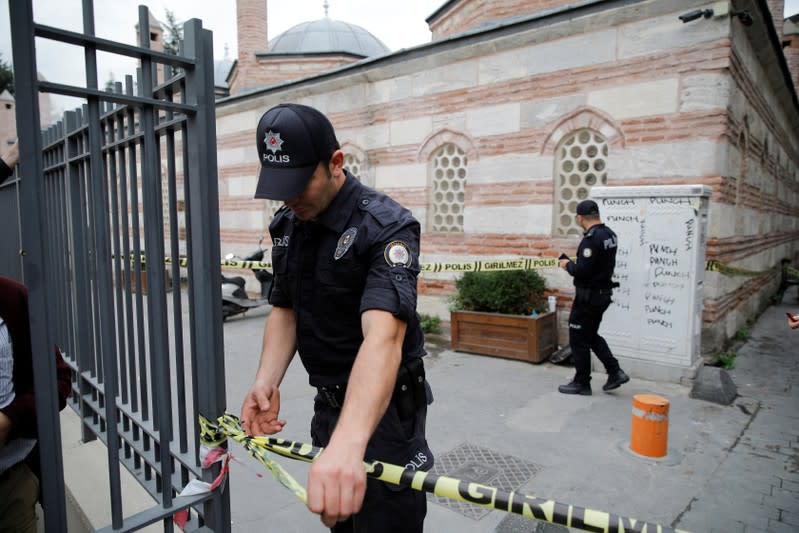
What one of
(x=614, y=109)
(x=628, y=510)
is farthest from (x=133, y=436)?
(x=614, y=109)

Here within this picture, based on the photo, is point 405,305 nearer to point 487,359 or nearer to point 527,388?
point 527,388

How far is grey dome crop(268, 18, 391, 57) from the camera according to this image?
2144cm

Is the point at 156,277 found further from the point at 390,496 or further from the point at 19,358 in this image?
the point at 390,496

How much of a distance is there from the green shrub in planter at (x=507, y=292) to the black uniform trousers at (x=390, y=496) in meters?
5.24

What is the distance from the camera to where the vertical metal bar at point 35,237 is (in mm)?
1292

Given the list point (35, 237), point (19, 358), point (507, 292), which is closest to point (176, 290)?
point (35, 237)

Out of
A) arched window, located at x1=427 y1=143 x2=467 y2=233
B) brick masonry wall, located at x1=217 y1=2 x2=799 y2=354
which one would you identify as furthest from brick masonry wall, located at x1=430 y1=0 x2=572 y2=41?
arched window, located at x1=427 y1=143 x2=467 y2=233

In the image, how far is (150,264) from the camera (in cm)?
179

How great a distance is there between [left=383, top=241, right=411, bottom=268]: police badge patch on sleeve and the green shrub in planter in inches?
218

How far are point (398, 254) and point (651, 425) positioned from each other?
339cm

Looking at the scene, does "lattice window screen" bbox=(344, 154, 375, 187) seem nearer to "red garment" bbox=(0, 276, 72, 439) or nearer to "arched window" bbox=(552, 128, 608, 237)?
"arched window" bbox=(552, 128, 608, 237)

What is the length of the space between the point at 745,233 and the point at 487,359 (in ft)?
15.5

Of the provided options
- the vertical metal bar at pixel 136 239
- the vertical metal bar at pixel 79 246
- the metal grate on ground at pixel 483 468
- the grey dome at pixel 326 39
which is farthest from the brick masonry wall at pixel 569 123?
the grey dome at pixel 326 39

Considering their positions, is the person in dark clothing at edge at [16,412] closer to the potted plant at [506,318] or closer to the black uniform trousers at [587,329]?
the black uniform trousers at [587,329]
